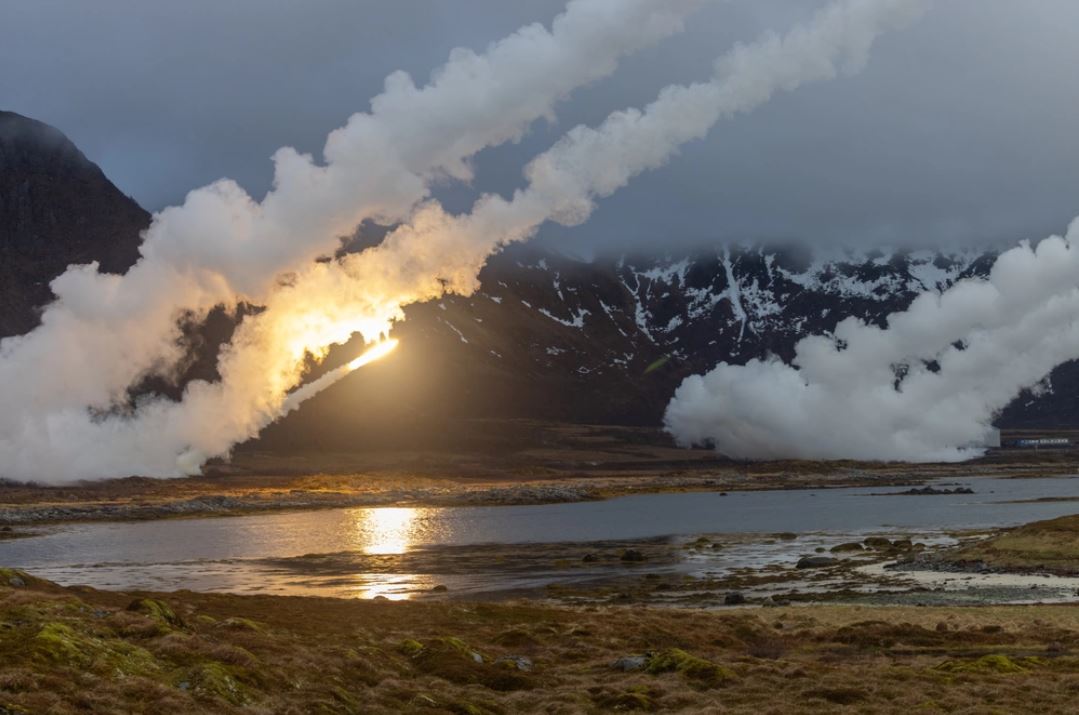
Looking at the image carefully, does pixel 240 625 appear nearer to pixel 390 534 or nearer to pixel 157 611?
pixel 157 611

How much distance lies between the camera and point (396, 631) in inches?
2007

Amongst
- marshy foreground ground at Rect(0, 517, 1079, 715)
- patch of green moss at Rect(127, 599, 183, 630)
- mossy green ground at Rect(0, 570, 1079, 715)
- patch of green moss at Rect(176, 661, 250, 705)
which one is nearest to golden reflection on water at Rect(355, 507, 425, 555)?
marshy foreground ground at Rect(0, 517, 1079, 715)

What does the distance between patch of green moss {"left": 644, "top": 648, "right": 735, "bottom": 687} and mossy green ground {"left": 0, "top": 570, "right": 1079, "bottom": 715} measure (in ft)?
0.30

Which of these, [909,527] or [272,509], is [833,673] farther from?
[272,509]

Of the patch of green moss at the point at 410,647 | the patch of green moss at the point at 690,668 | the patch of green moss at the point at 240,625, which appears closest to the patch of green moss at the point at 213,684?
the patch of green moss at the point at 410,647

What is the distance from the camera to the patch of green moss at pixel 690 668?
37.9 m

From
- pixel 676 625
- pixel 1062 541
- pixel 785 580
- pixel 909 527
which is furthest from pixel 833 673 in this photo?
pixel 909 527

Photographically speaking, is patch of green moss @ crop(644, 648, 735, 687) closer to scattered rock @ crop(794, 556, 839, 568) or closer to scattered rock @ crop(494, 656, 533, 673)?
scattered rock @ crop(494, 656, 533, 673)

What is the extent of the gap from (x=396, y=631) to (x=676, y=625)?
48.8 feet

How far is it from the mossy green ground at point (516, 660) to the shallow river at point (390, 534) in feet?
91.5

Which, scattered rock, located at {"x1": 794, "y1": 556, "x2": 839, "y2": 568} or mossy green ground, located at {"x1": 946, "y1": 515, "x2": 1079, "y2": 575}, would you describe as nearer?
mossy green ground, located at {"x1": 946, "y1": 515, "x2": 1079, "y2": 575}

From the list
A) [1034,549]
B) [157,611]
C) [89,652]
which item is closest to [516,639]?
[157,611]

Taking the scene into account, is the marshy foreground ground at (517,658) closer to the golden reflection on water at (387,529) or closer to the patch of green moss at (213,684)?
the patch of green moss at (213,684)

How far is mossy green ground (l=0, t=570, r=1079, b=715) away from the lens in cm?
2969
